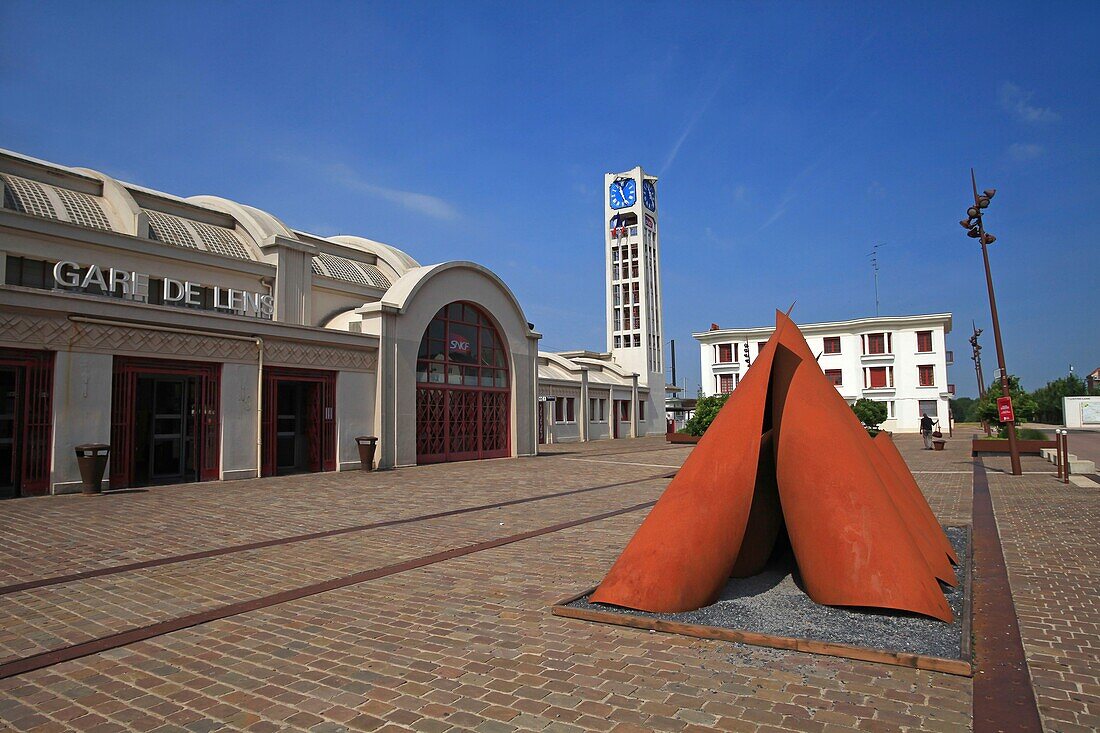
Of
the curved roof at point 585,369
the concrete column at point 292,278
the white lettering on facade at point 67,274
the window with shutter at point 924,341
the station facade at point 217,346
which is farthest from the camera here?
the window with shutter at point 924,341

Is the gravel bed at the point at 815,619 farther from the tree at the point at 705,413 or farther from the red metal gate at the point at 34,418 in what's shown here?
the tree at the point at 705,413

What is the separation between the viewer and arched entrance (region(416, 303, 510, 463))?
2483 cm

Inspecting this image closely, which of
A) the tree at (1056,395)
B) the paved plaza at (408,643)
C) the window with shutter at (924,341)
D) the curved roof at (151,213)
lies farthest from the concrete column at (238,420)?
the tree at (1056,395)

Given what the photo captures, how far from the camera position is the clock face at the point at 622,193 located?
58094 mm

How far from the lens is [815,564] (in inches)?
236

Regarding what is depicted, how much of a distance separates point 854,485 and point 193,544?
27.7 ft

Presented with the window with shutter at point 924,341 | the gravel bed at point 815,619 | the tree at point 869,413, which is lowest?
the gravel bed at point 815,619

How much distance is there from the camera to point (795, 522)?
6.22m

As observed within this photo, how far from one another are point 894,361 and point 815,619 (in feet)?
185

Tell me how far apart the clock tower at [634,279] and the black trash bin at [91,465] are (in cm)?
4521

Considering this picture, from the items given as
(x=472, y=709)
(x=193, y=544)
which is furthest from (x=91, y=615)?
(x=472, y=709)

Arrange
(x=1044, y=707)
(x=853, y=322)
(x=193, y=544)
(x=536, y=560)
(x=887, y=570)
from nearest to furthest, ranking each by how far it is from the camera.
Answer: (x=1044, y=707) < (x=887, y=570) < (x=536, y=560) < (x=193, y=544) < (x=853, y=322)

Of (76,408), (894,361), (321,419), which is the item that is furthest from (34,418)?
(894,361)

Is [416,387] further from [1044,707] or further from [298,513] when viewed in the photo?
[1044,707]
